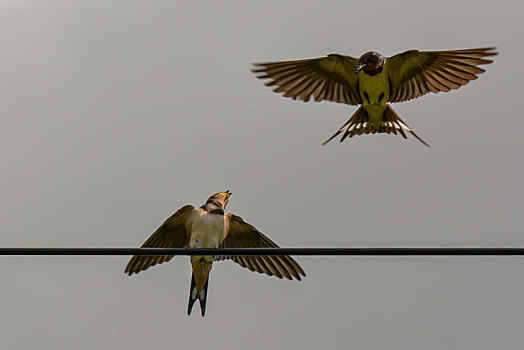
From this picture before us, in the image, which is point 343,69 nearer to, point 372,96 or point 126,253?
point 372,96

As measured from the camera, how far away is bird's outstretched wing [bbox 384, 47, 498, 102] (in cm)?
595

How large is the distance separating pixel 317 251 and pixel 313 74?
3668 mm

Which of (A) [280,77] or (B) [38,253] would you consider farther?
(A) [280,77]

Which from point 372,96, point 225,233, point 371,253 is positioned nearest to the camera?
point 371,253

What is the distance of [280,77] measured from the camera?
255 inches

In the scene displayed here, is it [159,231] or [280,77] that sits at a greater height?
[280,77]

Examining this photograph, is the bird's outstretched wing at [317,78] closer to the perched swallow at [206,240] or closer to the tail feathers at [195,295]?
the perched swallow at [206,240]

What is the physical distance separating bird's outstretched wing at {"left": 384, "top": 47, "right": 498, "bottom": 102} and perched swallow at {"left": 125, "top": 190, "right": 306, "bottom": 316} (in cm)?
165

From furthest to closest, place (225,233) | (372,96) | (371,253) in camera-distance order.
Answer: (372,96) < (225,233) < (371,253)

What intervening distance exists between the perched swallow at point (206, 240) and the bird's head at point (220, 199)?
14 mm

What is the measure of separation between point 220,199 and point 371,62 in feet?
5.38

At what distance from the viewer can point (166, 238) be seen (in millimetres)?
6031

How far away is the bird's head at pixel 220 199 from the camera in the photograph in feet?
20.2

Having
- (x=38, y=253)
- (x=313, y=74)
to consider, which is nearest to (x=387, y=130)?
(x=313, y=74)
